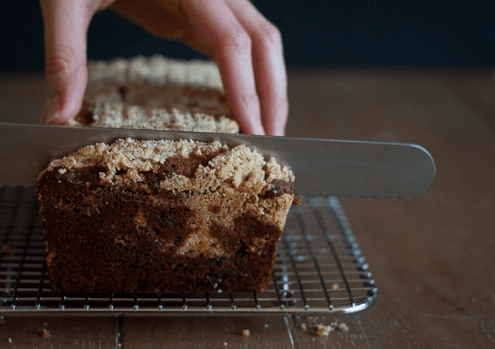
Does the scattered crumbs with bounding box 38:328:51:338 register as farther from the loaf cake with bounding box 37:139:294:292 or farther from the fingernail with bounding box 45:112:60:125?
the fingernail with bounding box 45:112:60:125

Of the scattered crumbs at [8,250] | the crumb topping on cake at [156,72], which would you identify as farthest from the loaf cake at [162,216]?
the crumb topping on cake at [156,72]

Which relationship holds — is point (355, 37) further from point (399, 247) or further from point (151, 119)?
point (151, 119)

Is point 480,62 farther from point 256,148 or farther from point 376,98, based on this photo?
point 256,148

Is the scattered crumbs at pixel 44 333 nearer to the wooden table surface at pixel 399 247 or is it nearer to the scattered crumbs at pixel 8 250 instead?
the wooden table surface at pixel 399 247

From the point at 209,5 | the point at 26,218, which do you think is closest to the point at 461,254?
the point at 209,5

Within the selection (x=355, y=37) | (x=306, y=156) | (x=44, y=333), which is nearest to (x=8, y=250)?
(x=44, y=333)

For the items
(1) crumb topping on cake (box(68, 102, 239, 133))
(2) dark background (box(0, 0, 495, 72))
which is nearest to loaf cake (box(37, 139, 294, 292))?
(1) crumb topping on cake (box(68, 102, 239, 133))
